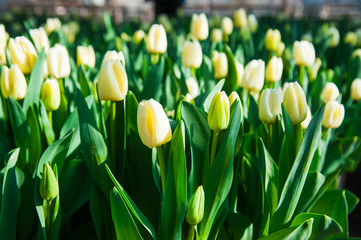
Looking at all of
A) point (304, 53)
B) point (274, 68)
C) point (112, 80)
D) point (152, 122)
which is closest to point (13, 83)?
point (112, 80)

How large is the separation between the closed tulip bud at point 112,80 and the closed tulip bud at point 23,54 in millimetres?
358

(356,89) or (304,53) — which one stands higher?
(304,53)

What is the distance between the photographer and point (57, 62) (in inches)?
42.5

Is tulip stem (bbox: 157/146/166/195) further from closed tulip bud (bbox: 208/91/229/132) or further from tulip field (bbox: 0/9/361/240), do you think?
closed tulip bud (bbox: 208/91/229/132)

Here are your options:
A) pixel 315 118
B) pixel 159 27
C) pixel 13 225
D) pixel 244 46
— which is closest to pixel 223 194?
pixel 315 118

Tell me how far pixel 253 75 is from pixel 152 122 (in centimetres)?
50

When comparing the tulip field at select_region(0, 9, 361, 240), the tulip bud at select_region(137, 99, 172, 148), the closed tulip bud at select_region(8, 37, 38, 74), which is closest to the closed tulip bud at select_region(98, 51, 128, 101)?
the tulip field at select_region(0, 9, 361, 240)

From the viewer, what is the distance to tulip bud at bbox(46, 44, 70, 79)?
1.07 meters

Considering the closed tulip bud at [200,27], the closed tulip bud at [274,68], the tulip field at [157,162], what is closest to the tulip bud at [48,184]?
the tulip field at [157,162]

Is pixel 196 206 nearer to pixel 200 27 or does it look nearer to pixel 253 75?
pixel 253 75

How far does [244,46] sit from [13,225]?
1.50 meters

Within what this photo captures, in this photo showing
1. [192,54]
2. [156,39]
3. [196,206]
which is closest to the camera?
[196,206]

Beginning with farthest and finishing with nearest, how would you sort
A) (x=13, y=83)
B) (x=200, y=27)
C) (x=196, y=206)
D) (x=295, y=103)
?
1. (x=200, y=27)
2. (x=13, y=83)
3. (x=295, y=103)
4. (x=196, y=206)

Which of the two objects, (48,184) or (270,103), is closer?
(48,184)
